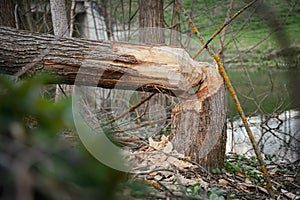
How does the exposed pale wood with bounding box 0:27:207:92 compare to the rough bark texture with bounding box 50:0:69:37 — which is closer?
the exposed pale wood with bounding box 0:27:207:92

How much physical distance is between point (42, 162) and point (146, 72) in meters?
2.18

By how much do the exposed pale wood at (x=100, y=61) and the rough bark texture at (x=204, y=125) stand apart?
0.11 meters

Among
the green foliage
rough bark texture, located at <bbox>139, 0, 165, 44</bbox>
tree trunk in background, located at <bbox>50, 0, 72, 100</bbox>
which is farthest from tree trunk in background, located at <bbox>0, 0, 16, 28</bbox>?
the green foliage

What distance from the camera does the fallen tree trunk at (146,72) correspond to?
240cm

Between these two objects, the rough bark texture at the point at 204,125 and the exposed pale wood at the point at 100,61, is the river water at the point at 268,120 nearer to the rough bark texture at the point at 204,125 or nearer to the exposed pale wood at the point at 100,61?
the rough bark texture at the point at 204,125

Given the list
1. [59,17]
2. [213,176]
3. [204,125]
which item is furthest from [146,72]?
[59,17]

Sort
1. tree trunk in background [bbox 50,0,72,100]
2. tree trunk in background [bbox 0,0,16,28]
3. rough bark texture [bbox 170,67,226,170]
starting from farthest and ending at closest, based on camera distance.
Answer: tree trunk in background [bbox 0,0,16,28]
tree trunk in background [bbox 50,0,72,100]
rough bark texture [bbox 170,67,226,170]

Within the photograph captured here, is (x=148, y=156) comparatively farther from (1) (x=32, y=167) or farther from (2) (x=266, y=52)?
(2) (x=266, y=52)

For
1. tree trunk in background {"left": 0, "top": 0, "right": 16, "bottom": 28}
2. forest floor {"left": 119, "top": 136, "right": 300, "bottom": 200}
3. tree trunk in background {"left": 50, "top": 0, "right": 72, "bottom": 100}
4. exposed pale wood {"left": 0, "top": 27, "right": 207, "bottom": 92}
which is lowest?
forest floor {"left": 119, "top": 136, "right": 300, "bottom": 200}

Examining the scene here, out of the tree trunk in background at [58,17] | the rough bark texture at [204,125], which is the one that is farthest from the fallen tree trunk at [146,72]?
the tree trunk in background at [58,17]

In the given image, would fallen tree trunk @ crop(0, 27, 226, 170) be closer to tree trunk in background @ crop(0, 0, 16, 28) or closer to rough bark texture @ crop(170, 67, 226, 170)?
rough bark texture @ crop(170, 67, 226, 170)

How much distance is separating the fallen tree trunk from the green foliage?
1.80m

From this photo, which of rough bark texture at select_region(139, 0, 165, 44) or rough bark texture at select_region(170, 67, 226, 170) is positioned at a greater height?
rough bark texture at select_region(139, 0, 165, 44)

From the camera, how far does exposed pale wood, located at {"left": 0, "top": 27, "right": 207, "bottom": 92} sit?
93.0 inches
